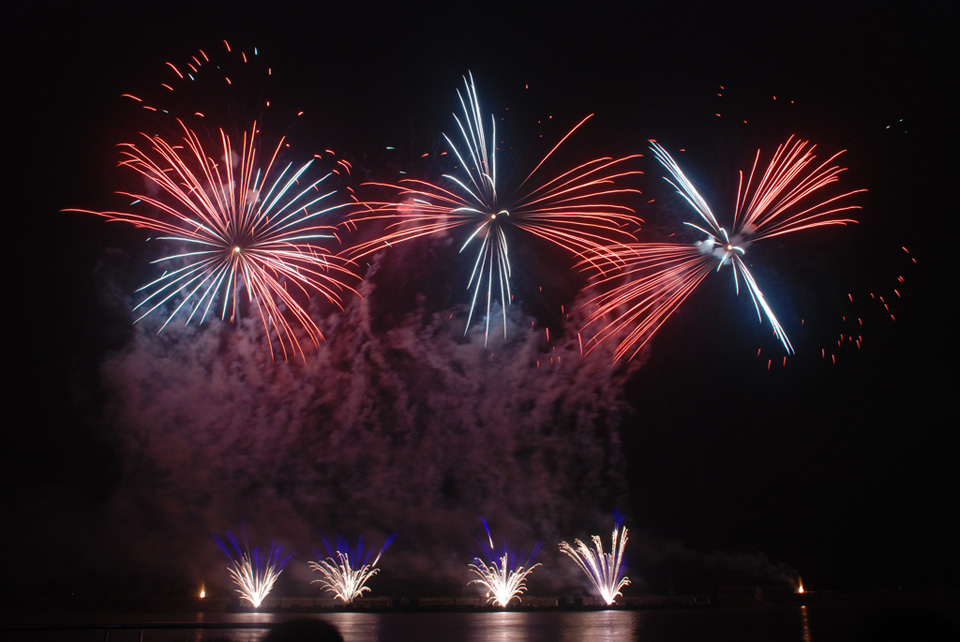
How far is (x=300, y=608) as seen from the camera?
48562 millimetres

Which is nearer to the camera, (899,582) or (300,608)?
(300,608)

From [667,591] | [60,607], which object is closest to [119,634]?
[60,607]

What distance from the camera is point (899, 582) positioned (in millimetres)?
88438

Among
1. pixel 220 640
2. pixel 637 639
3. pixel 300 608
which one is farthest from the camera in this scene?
pixel 300 608

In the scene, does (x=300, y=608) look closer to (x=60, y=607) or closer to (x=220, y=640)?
(x=60, y=607)

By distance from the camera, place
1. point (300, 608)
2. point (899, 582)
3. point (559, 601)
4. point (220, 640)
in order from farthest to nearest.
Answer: point (899, 582)
point (559, 601)
point (300, 608)
point (220, 640)

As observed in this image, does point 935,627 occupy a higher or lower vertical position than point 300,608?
higher

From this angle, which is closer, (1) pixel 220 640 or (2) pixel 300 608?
(1) pixel 220 640

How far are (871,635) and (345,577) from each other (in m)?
59.9

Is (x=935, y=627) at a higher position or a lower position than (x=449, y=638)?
higher

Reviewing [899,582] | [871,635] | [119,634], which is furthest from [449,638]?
[899,582]

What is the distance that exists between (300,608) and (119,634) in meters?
25.5

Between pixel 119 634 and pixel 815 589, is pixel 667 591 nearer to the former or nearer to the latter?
pixel 815 589

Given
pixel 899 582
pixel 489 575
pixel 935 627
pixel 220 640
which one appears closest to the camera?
pixel 935 627
